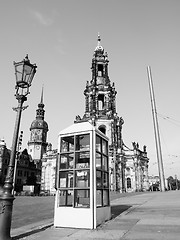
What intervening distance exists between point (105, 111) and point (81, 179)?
1886 inches

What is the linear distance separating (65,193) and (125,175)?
1771 inches

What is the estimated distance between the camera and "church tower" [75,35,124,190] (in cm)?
4698

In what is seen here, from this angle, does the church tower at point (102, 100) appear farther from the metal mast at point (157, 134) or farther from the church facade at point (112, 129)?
the metal mast at point (157, 134)

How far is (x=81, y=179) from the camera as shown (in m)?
5.95

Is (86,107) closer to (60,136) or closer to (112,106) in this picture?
(112,106)

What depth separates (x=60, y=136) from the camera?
6.56m

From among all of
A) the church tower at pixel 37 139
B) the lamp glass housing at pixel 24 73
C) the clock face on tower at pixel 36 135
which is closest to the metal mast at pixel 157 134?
the lamp glass housing at pixel 24 73

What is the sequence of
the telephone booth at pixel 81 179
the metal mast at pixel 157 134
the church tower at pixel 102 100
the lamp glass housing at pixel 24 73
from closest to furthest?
the telephone booth at pixel 81 179
the lamp glass housing at pixel 24 73
the metal mast at pixel 157 134
the church tower at pixel 102 100

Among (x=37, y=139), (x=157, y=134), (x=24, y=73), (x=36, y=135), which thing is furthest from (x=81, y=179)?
(x=36, y=135)

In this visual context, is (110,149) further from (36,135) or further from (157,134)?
(36,135)


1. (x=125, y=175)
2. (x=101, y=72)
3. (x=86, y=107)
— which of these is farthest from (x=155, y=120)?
(x=101, y=72)

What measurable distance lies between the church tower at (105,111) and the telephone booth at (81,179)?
40565mm

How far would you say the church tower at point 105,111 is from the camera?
46981 mm

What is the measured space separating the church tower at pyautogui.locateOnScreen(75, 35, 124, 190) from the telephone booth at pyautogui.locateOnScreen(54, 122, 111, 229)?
133ft
